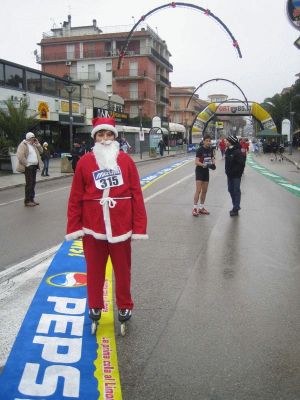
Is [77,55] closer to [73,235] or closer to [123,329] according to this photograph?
[73,235]

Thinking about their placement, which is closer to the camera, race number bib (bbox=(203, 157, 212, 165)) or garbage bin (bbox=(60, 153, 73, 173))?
race number bib (bbox=(203, 157, 212, 165))

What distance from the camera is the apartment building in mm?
70188

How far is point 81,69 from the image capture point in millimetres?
71312

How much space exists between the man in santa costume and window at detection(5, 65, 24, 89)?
2645 cm

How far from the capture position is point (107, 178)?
393cm

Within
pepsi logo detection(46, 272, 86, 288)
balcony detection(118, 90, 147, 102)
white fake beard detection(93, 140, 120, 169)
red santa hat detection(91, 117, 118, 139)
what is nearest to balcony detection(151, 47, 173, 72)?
balcony detection(118, 90, 147, 102)

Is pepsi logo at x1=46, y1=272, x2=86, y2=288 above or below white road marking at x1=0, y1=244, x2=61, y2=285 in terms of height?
above

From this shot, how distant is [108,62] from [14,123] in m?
51.4

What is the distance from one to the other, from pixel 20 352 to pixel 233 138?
312 inches

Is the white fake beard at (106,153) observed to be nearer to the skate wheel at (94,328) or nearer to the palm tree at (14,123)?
the skate wheel at (94,328)

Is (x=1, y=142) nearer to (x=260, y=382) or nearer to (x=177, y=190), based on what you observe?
(x=177, y=190)

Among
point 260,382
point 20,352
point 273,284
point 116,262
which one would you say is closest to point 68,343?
point 20,352

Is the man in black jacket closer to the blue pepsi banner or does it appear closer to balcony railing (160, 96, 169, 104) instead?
the blue pepsi banner

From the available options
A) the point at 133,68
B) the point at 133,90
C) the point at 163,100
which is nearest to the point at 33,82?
the point at 133,90
